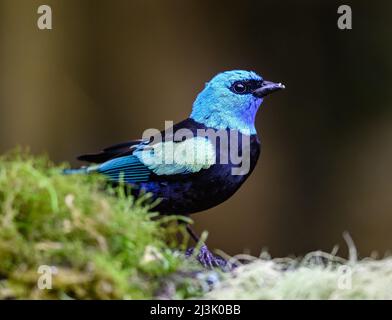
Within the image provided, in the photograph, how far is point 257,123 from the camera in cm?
525

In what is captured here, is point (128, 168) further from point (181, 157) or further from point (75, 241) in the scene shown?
point (75, 241)

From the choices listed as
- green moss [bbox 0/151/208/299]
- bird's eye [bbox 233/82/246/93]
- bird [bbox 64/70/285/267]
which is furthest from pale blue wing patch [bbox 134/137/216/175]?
green moss [bbox 0/151/208/299]

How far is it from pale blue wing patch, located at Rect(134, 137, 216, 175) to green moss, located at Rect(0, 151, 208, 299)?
2.70 ft

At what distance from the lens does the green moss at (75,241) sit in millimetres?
1394

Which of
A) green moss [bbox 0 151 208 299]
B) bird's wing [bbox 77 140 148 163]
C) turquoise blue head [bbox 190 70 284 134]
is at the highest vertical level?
turquoise blue head [bbox 190 70 284 134]

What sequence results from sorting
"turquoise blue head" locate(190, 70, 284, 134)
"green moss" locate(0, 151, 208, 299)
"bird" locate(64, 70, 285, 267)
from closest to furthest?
"green moss" locate(0, 151, 208, 299) → "bird" locate(64, 70, 285, 267) → "turquoise blue head" locate(190, 70, 284, 134)

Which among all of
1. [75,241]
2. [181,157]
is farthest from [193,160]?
[75,241]

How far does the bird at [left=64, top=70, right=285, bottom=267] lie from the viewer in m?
2.44

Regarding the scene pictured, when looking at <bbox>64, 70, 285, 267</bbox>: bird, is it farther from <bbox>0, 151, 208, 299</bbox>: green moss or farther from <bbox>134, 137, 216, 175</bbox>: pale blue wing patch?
<bbox>0, 151, 208, 299</bbox>: green moss

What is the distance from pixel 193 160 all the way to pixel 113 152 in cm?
34
